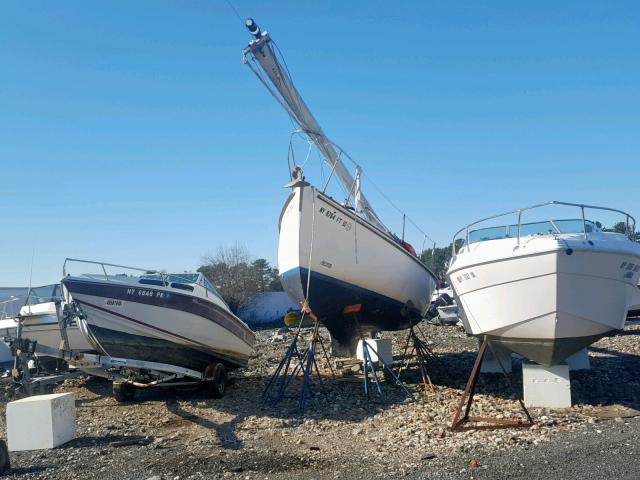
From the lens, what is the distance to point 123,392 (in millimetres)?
11023

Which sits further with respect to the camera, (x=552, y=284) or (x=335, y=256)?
(x=335, y=256)

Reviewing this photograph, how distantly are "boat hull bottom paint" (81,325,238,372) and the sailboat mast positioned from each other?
15.5 feet

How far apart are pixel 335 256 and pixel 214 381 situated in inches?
132

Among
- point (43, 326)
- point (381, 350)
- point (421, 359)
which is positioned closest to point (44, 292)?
point (43, 326)

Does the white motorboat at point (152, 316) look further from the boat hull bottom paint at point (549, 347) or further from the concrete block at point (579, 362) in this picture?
the concrete block at point (579, 362)

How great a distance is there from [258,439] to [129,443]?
1.79 meters

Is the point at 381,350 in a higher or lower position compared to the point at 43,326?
lower

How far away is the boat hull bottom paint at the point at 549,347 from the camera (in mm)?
8625

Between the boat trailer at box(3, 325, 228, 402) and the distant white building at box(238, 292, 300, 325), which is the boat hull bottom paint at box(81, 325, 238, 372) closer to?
the boat trailer at box(3, 325, 228, 402)

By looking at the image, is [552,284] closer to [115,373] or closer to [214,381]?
[214,381]

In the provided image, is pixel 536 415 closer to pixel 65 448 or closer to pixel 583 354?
pixel 583 354

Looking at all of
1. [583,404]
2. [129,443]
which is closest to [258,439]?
[129,443]

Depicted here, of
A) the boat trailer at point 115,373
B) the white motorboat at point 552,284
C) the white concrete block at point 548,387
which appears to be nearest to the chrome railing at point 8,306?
the boat trailer at point 115,373

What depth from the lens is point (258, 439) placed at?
796 cm
